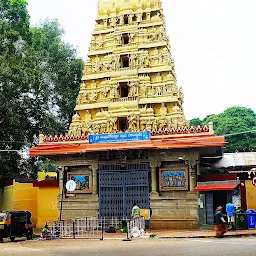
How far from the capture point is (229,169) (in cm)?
2889

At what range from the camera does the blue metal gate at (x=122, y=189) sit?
2341cm

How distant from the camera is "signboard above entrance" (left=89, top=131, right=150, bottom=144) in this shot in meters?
23.2

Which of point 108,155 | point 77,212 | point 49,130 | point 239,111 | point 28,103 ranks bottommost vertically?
point 77,212

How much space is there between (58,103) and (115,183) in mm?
14671

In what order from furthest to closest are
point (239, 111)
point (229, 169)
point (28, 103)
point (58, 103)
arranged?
point (239, 111) < point (58, 103) < point (28, 103) < point (229, 169)

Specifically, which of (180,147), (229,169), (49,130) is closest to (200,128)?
(180,147)

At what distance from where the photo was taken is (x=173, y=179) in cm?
2316

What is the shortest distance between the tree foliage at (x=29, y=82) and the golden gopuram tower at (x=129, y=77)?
220 inches

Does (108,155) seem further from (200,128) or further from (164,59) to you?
(164,59)

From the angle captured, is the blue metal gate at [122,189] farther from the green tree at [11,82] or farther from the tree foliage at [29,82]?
the green tree at [11,82]

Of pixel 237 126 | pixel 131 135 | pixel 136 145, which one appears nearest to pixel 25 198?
pixel 131 135

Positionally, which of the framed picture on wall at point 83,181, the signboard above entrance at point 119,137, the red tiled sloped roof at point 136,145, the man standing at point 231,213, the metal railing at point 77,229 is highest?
the signboard above entrance at point 119,137

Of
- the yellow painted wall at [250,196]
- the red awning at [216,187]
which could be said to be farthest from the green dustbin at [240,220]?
the yellow painted wall at [250,196]

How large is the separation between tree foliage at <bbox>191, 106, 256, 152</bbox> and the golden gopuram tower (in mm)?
25923
